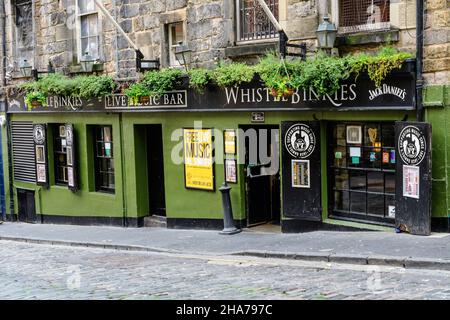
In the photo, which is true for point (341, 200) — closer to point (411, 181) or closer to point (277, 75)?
point (411, 181)

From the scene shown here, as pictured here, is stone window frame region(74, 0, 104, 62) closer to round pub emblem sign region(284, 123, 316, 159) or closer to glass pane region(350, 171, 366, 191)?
round pub emblem sign region(284, 123, 316, 159)

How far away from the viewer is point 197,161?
14859 mm

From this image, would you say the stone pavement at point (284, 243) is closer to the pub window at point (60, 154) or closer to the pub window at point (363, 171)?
the pub window at point (363, 171)

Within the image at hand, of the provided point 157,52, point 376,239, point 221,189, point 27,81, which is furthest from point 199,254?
point 27,81

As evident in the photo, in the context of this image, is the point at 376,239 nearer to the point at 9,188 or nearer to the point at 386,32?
the point at 386,32

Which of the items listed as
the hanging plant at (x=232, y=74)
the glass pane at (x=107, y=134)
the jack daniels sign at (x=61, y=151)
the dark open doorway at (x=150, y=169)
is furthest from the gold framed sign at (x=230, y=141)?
the jack daniels sign at (x=61, y=151)

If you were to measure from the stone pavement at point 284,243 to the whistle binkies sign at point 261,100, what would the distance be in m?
2.23

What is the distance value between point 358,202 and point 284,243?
1.61 m

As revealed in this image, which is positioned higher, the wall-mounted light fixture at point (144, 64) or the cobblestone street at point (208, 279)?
the wall-mounted light fixture at point (144, 64)

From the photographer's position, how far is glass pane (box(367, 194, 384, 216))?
39.8 ft

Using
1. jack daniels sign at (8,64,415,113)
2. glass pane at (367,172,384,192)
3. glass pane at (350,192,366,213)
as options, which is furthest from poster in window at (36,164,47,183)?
glass pane at (367,172,384,192)

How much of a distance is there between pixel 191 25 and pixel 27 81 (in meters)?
6.67

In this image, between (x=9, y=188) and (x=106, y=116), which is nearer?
(x=106, y=116)

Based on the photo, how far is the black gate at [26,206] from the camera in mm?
19922
